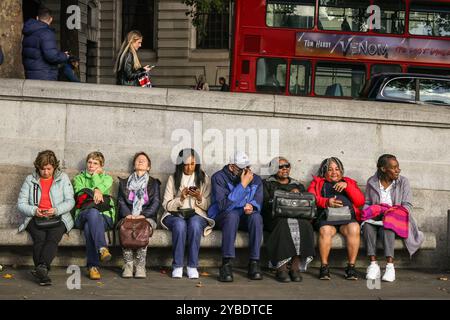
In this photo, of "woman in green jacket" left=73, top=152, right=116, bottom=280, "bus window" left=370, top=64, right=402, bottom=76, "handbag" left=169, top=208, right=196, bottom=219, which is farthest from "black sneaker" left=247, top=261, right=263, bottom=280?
"bus window" left=370, top=64, right=402, bottom=76

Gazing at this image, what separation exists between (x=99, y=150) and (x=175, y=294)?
2.79 metres

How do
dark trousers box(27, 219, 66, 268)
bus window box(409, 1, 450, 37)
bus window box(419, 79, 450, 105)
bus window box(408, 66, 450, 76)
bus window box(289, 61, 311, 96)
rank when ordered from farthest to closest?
1. bus window box(289, 61, 311, 96)
2. bus window box(408, 66, 450, 76)
3. bus window box(409, 1, 450, 37)
4. bus window box(419, 79, 450, 105)
5. dark trousers box(27, 219, 66, 268)

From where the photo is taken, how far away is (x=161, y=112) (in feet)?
37.3

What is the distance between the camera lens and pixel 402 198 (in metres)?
10.6

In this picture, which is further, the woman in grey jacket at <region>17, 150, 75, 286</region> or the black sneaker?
the black sneaker

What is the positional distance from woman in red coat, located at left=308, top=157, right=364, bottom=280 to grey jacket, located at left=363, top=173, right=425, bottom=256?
12 cm

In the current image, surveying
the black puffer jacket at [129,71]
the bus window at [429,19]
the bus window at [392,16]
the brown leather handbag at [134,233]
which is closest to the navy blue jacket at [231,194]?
the brown leather handbag at [134,233]

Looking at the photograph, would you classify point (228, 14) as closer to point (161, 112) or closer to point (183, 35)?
point (183, 35)

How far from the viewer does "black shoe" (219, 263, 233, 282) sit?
32.5ft

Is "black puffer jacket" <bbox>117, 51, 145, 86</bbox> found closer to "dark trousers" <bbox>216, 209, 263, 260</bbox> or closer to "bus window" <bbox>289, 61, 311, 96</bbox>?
"dark trousers" <bbox>216, 209, 263, 260</bbox>

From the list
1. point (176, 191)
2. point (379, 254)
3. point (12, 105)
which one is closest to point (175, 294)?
point (176, 191)

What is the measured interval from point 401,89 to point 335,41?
4763 millimetres

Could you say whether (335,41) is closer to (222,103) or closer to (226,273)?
(222,103)

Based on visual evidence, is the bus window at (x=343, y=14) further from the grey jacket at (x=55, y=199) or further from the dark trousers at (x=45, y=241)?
the dark trousers at (x=45, y=241)
